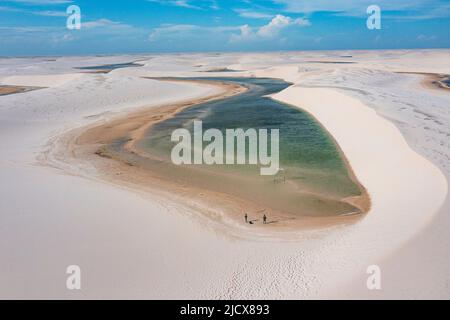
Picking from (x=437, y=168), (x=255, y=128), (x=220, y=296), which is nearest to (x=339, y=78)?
(x=255, y=128)

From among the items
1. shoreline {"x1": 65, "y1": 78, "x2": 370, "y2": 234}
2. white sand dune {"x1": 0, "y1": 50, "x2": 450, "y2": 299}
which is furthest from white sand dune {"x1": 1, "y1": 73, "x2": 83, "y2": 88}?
white sand dune {"x1": 0, "y1": 50, "x2": 450, "y2": 299}

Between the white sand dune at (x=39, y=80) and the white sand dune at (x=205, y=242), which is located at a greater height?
the white sand dune at (x=39, y=80)

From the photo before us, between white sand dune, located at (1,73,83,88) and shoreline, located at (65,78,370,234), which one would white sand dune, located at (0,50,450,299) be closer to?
shoreline, located at (65,78,370,234)

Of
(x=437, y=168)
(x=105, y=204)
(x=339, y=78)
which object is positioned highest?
(x=339, y=78)

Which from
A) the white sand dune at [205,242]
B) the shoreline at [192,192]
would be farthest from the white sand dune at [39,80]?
the white sand dune at [205,242]

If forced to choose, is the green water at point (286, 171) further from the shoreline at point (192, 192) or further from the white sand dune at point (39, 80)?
the white sand dune at point (39, 80)

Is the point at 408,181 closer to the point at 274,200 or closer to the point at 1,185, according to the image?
the point at 274,200

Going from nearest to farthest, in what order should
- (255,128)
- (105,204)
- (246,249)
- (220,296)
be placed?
(220,296) < (246,249) < (105,204) < (255,128)

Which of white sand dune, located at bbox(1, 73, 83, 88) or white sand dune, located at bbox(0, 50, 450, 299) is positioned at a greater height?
white sand dune, located at bbox(1, 73, 83, 88)
